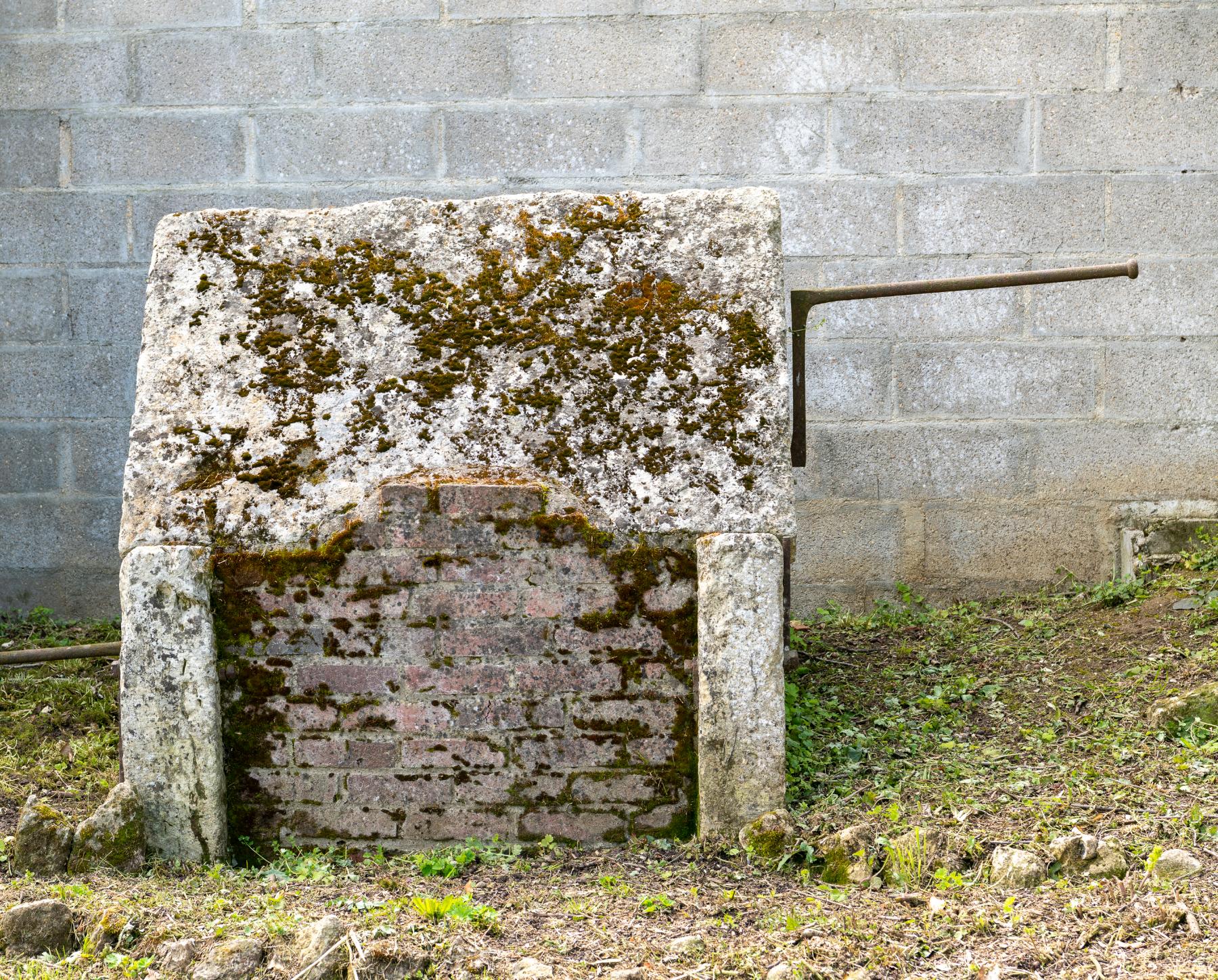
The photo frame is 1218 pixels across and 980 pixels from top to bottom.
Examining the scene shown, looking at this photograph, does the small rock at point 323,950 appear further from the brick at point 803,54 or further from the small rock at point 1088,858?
the brick at point 803,54

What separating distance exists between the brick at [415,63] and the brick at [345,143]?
0.09 m

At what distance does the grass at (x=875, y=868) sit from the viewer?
1824 millimetres

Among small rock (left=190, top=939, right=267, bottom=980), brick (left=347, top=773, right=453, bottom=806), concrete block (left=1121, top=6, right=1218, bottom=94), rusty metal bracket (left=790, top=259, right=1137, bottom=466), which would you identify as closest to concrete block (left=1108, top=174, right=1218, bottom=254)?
concrete block (left=1121, top=6, right=1218, bottom=94)

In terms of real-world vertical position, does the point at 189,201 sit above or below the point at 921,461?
above

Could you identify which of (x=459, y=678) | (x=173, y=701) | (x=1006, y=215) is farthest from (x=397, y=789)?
(x=1006, y=215)

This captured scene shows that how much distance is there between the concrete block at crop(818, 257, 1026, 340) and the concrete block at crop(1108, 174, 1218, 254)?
43cm

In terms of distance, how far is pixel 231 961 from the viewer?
1.77 metres

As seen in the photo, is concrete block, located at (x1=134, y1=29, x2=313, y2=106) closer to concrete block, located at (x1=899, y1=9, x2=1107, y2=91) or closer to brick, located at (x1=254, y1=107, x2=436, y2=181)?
brick, located at (x1=254, y1=107, x2=436, y2=181)

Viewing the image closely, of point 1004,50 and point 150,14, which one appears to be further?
point 150,14

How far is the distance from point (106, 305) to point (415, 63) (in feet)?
5.06

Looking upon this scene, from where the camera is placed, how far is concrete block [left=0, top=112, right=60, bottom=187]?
4164 mm

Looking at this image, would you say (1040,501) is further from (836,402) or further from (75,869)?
(75,869)

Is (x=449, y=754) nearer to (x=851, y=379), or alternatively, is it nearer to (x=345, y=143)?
(x=851, y=379)

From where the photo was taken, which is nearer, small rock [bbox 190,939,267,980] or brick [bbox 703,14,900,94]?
small rock [bbox 190,939,267,980]
